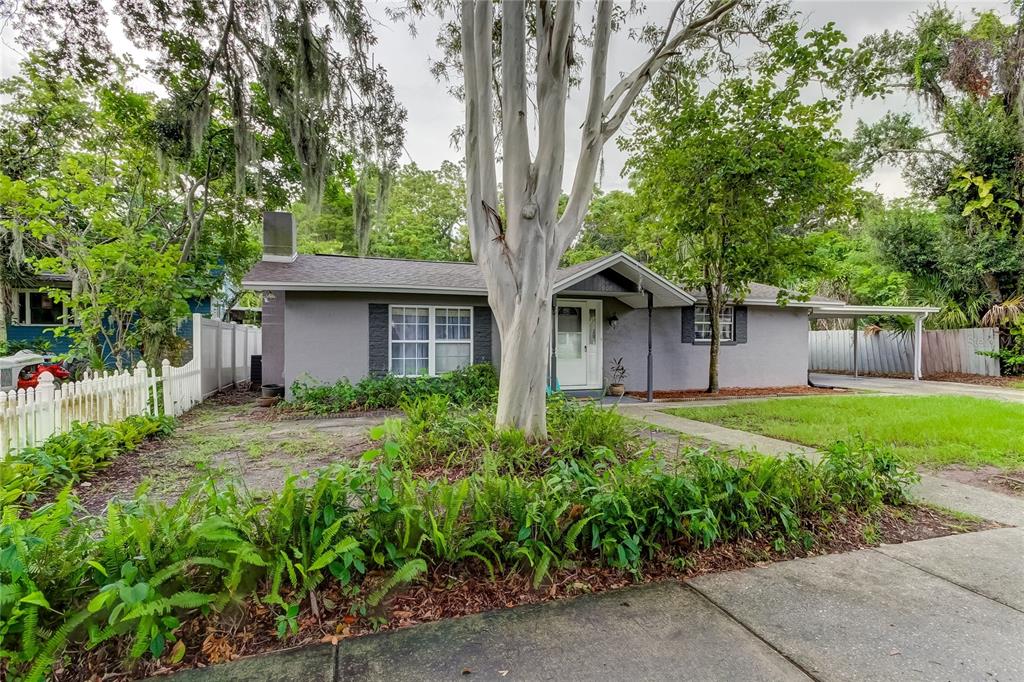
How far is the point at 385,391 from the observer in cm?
912

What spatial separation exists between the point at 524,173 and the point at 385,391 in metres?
5.76

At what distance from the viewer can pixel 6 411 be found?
13.2 ft

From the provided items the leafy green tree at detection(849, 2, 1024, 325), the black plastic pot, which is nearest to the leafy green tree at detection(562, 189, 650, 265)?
the leafy green tree at detection(849, 2, 1024, 325)

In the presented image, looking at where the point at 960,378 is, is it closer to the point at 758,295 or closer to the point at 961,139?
the point at 961,139

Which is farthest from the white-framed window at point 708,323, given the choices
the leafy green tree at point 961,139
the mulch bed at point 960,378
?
the mulch bed at point 960,378

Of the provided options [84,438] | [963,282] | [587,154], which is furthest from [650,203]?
[963,282]

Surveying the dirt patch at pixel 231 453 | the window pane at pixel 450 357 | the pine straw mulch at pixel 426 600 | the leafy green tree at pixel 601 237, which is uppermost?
the leafy green tree at pixel 601 237

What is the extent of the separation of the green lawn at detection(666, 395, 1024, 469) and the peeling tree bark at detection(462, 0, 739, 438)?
10.6 feet

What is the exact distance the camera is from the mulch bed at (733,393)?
11266mm

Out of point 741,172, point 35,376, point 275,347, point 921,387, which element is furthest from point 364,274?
point 921,387

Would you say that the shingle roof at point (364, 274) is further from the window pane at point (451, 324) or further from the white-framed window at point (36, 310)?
the white-framed window at point (36, 310)

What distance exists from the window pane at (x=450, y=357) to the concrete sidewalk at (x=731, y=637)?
790cm

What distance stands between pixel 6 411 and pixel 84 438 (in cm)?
87

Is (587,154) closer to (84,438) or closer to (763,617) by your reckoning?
(763,617)
